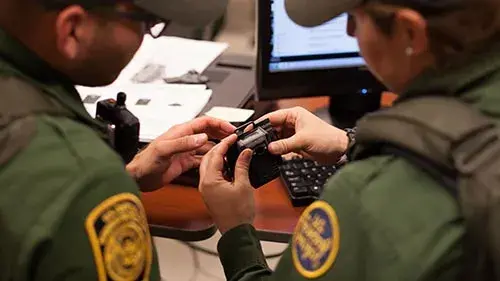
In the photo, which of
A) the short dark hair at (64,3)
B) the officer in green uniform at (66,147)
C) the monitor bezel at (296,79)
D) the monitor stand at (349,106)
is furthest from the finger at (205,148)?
the short dark hair at (64,3)

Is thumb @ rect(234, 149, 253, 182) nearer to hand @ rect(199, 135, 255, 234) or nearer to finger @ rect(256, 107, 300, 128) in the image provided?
hand @ rect(199, 135, 255, 234)

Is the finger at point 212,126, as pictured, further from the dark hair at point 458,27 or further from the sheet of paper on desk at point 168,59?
the dark hair at point 458,27

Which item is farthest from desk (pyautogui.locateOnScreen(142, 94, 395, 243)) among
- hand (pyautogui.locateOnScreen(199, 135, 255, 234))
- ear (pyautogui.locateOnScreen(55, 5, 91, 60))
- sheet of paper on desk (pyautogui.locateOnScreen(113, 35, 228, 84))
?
ear (pyautogui.locateOnScreen(55, 5, 91, 60))

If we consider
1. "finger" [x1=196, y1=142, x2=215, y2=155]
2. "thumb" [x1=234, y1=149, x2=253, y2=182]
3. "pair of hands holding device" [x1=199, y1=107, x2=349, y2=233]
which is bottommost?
"finger" [x1=196, y1=142, x2=215, y2=155]

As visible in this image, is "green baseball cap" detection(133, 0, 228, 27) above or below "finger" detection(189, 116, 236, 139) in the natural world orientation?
above

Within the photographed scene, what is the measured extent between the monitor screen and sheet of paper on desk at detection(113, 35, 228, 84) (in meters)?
0.28

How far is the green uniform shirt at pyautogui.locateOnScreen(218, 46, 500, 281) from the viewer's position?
780mm

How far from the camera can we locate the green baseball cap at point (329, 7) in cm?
79

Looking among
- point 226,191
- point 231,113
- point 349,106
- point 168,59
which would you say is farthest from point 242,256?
point 168,59

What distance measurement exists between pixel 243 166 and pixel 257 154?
0.06 meters

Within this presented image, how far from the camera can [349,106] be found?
1.67 metres

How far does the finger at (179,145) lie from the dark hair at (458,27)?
51cm

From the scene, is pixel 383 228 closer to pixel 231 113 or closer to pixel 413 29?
pixel 413 29

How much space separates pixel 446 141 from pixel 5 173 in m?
0.42
